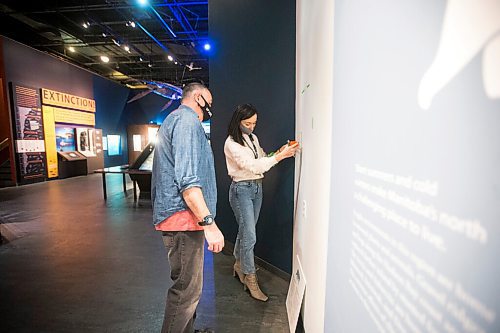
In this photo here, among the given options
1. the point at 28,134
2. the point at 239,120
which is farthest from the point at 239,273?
the point at 28,134

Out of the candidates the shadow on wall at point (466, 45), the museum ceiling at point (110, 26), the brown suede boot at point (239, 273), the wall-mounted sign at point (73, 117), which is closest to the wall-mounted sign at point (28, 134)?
the wall-mounted sign at point (73, 117)

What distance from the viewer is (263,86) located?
290cm

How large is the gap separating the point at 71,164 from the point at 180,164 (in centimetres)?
1123

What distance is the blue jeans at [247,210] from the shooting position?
92.0 inches

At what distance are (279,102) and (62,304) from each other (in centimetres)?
259

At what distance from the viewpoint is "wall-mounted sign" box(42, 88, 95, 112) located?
381 inches

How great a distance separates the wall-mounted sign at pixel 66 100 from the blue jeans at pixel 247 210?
10201 mm

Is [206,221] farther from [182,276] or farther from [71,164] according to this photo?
[71,164]

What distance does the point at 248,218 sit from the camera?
234 centimetres

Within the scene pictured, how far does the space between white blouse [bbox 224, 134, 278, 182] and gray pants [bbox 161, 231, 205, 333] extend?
73cm

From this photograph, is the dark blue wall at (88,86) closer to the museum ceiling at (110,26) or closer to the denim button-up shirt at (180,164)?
the museum ceiling at (110,26)

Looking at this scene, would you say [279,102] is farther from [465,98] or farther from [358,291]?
[465,98]

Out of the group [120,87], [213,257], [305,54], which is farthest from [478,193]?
[120,87]

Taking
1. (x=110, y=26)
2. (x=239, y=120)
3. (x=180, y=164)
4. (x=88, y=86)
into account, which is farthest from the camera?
(x=88, y=86)
